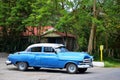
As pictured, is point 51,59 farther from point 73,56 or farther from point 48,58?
point 73,56

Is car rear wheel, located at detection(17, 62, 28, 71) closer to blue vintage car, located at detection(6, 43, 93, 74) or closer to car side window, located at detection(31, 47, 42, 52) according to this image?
blue vintage car, located at detection(6, 43, 93, 74)

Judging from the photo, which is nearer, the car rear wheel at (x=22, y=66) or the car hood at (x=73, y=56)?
the car hood at (x=73, y=56)

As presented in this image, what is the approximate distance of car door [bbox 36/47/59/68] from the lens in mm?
22891

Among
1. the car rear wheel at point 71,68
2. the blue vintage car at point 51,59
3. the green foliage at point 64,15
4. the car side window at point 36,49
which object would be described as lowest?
the car rear wheel at point 71,68

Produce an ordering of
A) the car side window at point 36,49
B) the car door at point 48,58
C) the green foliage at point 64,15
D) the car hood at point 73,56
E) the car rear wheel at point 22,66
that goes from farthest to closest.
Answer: the green foliage at point 64,15 → the car rear wheel at point 22,66 → the car side window at point 36,49 → the car door at point 48,58 → the car hood at point 73,56

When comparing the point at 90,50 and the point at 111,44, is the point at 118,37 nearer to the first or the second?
the point at 111,44

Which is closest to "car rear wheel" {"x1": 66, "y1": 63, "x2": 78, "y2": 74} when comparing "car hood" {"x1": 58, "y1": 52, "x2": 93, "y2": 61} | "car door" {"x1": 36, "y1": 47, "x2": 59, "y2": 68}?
"car hood" {"x1": 58, "y1": 52, "x2": 93, "y2": 61}

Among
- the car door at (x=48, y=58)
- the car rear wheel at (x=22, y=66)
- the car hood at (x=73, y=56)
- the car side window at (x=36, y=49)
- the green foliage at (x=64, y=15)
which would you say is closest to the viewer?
the car hood at (x=73, y=56)

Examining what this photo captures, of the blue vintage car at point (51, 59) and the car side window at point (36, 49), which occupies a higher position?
the car side window at point (36, 49)

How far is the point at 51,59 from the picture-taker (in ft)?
75.3

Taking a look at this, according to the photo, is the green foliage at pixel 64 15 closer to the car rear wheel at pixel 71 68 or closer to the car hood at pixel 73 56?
the car hood at pixel 73 56

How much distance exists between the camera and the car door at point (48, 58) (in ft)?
75.1

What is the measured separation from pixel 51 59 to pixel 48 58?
0.22m

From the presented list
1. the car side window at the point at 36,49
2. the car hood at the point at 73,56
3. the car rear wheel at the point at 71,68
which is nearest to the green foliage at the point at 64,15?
the car side window at the point at 36,49
